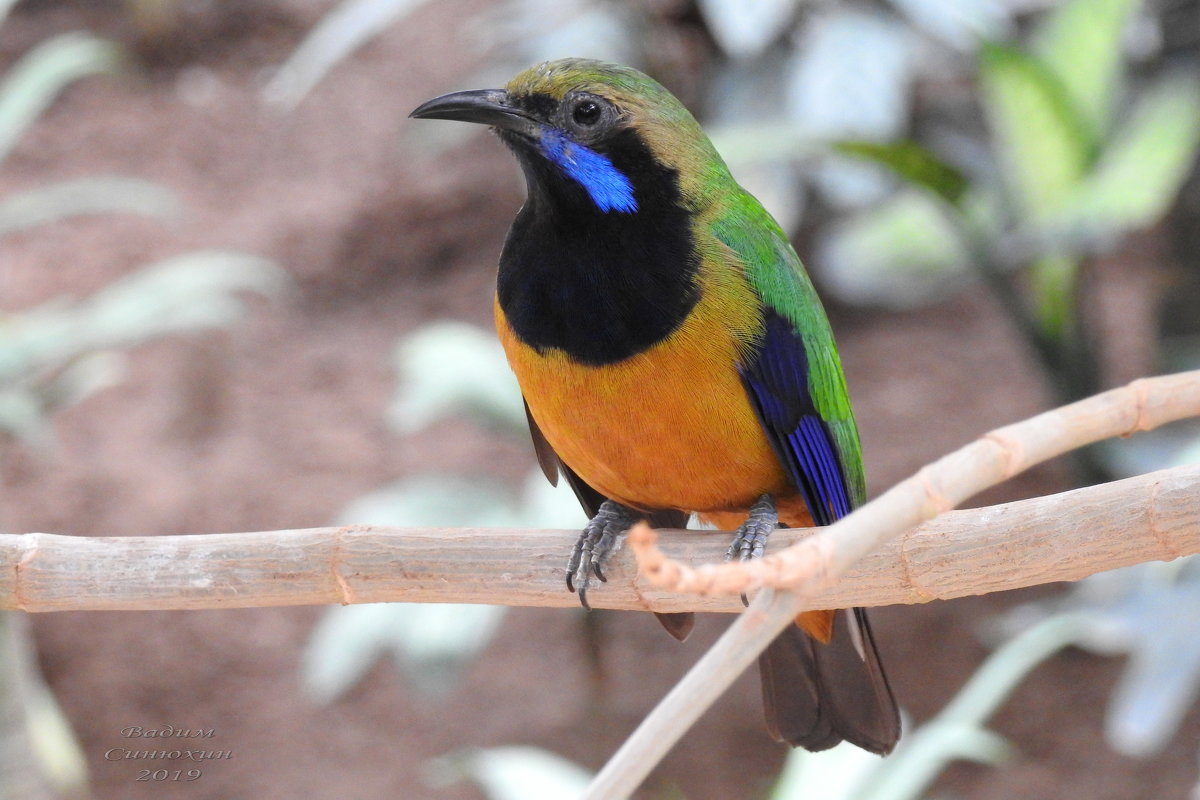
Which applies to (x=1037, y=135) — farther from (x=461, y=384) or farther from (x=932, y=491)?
(x=932, y=491)

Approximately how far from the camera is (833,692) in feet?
10.4

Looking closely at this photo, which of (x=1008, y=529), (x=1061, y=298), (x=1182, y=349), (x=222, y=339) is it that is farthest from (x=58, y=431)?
(x=1008, y=529)

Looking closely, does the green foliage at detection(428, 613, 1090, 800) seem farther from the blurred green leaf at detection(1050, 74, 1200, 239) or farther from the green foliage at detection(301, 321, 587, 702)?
the blurred green leaf at detection(1050, 74, 1200, 239)

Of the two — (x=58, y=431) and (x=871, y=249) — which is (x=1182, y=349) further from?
(x=58, y=431)

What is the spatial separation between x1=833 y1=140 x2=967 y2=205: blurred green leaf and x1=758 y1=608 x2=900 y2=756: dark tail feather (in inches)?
97.0

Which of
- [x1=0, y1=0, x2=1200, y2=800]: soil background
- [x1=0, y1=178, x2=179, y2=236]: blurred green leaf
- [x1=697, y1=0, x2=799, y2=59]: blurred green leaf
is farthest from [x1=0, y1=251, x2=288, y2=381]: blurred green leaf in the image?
[x1=697, y1=0, x2=799, y2=59]: blurred green leaf

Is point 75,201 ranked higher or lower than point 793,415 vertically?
lower

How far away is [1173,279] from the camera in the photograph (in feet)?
22.2

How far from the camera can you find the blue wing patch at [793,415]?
2.95 m

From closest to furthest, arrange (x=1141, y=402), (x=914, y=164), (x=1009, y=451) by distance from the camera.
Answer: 1. (x=1009, y=451)
2. (x=1141, y=402)
3. (x=914, y=164)

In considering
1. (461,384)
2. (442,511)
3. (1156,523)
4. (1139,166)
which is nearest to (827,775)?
(442,511)

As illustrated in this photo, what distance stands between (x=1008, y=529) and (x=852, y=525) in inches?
27.9

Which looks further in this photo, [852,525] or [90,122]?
[90,122]

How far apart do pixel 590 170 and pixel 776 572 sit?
1451 millimetres
